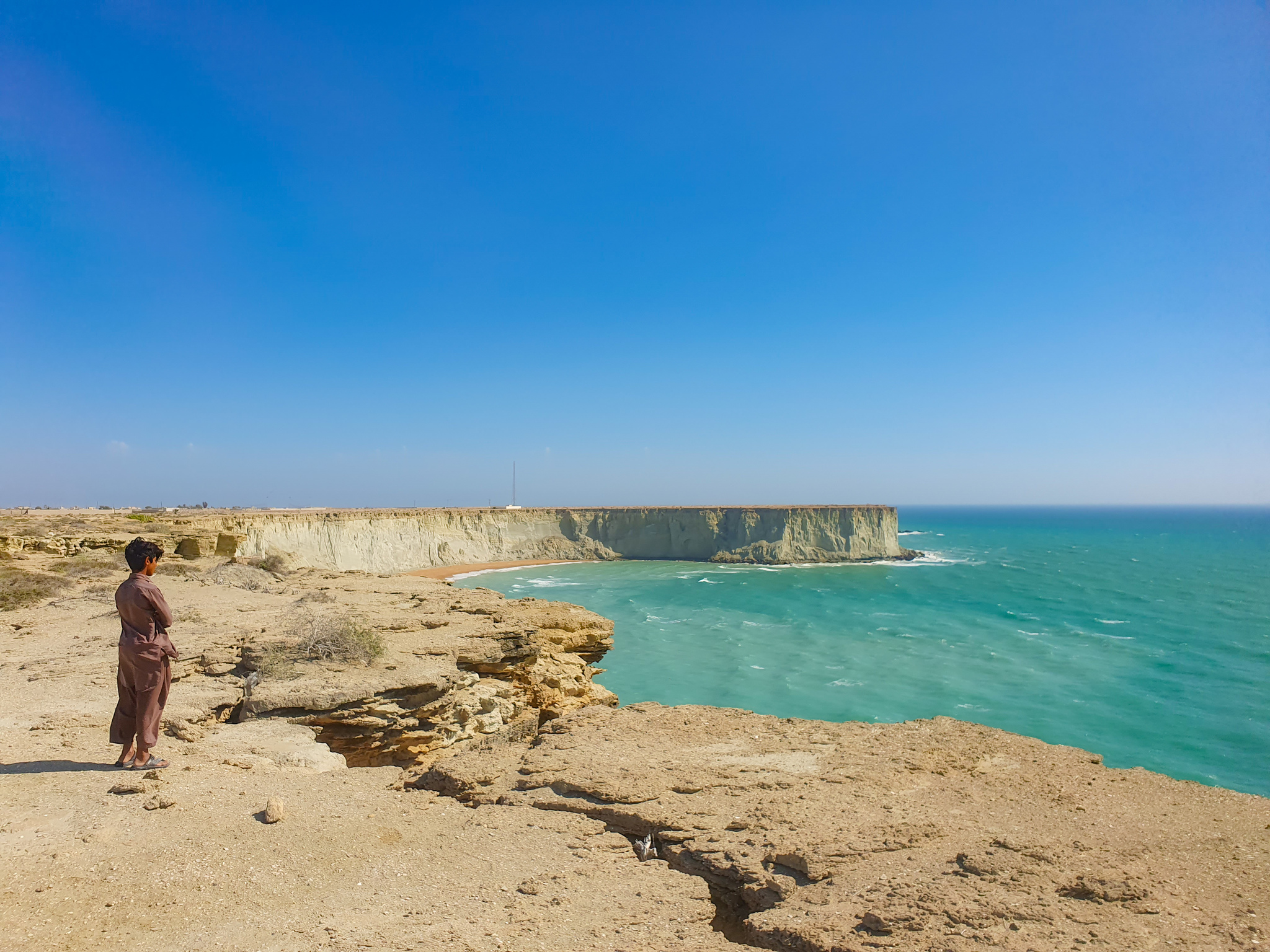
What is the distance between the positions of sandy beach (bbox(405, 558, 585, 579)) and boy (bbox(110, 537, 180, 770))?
134ft

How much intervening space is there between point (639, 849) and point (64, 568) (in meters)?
17.6

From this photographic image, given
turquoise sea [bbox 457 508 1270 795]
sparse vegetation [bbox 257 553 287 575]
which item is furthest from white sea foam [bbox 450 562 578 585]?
sparse vegetation [bbox 257 553 287 575]

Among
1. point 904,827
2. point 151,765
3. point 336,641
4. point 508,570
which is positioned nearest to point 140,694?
point 151,765

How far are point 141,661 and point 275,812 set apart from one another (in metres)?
1.86

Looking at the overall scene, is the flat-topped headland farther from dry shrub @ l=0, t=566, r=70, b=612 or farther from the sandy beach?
dry shrub @ l=0, t=566, r=70, b=612

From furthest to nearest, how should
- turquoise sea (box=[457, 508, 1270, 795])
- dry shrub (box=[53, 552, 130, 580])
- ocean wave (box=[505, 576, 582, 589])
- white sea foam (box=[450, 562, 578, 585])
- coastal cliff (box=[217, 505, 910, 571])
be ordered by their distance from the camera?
1. coastal cliff (box=[217, 505, 910, 571])
2. white sea foam (box=[450, 562, 578, 585])
3. ocean wave (box=[505, 576, 582, 589])
4. turquoise sea (box=[457, 508, 1270, 795])
5. dry shrub (box=[53, 552, 130, 580])

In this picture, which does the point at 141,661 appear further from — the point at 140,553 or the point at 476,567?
the point at 476,567

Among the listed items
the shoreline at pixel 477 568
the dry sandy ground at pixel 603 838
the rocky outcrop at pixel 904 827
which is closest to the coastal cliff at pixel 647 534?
the shoreline at pixel 477 568

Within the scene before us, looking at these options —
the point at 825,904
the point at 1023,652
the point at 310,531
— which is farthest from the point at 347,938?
the point at 310,531

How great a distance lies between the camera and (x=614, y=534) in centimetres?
6244

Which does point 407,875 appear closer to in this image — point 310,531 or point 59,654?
point 59,654

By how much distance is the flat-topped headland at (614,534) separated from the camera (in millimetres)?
49375

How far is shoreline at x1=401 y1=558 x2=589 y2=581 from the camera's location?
47.4 meters

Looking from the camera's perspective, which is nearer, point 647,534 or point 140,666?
point 140,666
